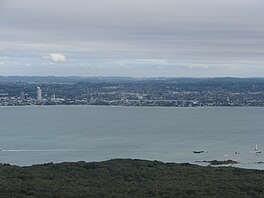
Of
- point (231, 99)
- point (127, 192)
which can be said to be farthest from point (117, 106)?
point (127, 192)

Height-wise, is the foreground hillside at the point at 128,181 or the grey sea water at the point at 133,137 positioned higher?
the foreground hillside at the point at 128,181

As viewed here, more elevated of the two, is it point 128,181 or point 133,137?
point 128,181

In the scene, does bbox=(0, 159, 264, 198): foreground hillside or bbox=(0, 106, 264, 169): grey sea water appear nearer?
bbox=(0, 159, 264, 198): foreground hillside

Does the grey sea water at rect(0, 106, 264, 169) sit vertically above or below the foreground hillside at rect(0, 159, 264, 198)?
below

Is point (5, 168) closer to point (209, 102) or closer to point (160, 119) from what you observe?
point (160, 119)

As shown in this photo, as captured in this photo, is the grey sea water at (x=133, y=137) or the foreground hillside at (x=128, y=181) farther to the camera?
the grey sea water at (x=133, y=137)
